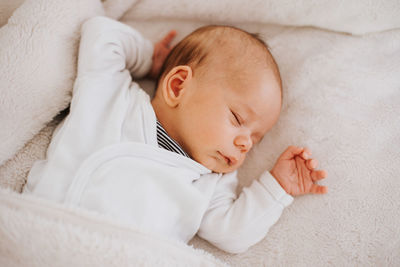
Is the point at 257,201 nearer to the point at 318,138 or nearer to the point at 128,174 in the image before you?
the point at 318,138

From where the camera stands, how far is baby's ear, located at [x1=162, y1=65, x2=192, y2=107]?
1100 mm

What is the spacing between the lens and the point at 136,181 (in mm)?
987

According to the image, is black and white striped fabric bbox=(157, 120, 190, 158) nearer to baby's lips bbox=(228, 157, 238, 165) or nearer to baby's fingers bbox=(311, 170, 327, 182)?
baby's lips bbox=(228, 157, 238, 165)

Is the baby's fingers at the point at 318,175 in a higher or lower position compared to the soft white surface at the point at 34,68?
lower

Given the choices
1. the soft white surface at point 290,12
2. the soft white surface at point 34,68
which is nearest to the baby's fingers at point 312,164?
the soft white surface at point 290,12

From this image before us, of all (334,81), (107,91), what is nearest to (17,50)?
(107,91)

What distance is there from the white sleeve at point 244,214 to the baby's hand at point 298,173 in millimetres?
31

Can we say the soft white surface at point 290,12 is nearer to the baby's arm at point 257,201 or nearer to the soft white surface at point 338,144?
the soft white surface at point 338,144

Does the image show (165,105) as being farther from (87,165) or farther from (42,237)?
(42,237)

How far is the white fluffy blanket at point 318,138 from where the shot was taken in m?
0.84

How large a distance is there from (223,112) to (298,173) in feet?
1.20

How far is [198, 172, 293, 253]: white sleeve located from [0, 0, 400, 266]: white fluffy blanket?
52 mm

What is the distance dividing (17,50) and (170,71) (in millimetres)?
500

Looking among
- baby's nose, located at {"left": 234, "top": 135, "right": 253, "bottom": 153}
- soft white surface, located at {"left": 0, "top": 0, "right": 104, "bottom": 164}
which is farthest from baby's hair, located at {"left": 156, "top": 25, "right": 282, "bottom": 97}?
soft white surface, located at {"left": 0, "top": 0, "right": 104, "bottom": 164}
